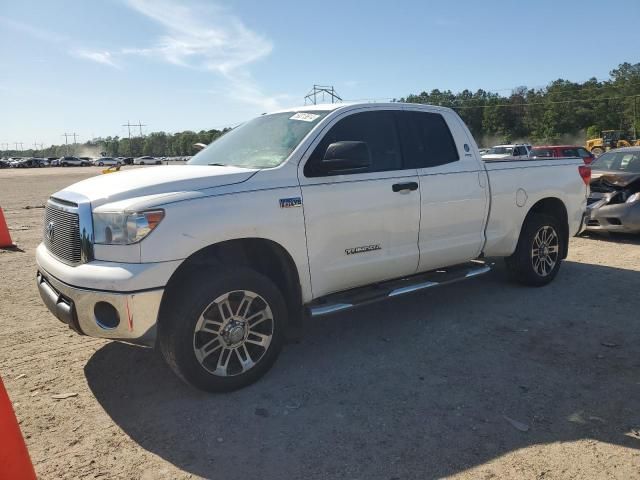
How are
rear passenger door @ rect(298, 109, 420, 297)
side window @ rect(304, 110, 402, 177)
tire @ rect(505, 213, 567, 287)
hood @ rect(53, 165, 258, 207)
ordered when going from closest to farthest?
hood @ rect(53, 165, 258, 207) < rear passenger door @ rect(298, 109, 420, 297) < side window @ rect(304, 110, 402, 177) < tire @ rect(505, 213, 567, 287)

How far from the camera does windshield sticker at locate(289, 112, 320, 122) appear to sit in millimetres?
4216

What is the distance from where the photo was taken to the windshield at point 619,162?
9059 millimetres

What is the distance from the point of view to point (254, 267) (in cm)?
387

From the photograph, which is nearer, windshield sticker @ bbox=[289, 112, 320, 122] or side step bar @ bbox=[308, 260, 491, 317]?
side step bar @ bbox=[308, 260, 491, 317]

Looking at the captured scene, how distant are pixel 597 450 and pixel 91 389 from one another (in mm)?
3238

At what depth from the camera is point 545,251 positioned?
582cm

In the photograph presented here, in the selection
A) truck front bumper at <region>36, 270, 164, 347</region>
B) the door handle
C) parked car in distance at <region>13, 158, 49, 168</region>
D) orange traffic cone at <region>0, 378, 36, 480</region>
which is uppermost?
parked car in distance at <region>13, 158, 49, 168</region>

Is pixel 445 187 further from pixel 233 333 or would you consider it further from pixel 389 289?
pixel 233 333

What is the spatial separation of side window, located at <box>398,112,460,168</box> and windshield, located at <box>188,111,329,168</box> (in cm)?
84

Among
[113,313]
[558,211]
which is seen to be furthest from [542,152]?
[113,313]

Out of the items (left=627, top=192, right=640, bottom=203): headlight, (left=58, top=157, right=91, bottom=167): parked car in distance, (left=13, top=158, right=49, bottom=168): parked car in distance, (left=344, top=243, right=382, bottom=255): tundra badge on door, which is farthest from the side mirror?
(left=58, top=157, right=91, bottom=167): parked car in distance

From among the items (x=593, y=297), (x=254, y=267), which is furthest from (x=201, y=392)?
(x=593, y=297)

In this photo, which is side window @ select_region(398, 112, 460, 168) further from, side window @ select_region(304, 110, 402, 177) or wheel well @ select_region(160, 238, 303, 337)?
wheel well @ select_region(160, 238, 303, 337)

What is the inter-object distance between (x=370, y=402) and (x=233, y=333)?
102 centimetres
